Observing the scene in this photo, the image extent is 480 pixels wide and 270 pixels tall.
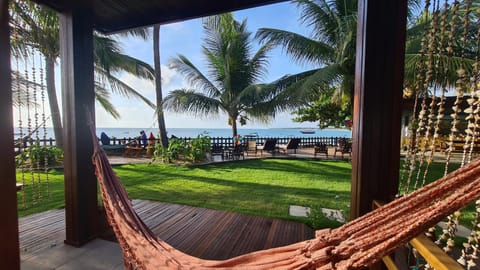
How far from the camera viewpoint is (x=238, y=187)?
4117 mm

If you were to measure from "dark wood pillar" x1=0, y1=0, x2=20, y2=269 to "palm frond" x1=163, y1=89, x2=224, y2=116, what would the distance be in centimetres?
619

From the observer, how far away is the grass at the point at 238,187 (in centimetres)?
312

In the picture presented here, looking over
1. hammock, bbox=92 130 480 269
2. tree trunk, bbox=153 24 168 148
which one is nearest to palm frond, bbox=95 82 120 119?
tree trunk, bbox=153 24 168 148

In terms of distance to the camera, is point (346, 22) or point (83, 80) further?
point (346, 22)

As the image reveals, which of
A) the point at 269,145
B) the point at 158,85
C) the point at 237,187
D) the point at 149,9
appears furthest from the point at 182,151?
the point at 149,9

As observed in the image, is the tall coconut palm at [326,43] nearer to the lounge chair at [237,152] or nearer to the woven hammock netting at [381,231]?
the lounge chair at [237,152]

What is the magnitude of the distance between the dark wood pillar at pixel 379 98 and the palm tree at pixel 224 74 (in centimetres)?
620

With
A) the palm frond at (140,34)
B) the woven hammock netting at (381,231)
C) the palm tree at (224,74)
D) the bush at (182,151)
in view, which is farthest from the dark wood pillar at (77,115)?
the palm frond at (140,34)

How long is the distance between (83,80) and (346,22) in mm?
5199

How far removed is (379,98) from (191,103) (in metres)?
7.06

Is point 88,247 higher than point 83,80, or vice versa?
point 83,80

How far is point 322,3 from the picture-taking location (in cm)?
540

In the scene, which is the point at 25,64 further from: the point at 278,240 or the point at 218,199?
the point at 278,240

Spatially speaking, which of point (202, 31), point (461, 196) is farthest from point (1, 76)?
point (202, 31)
